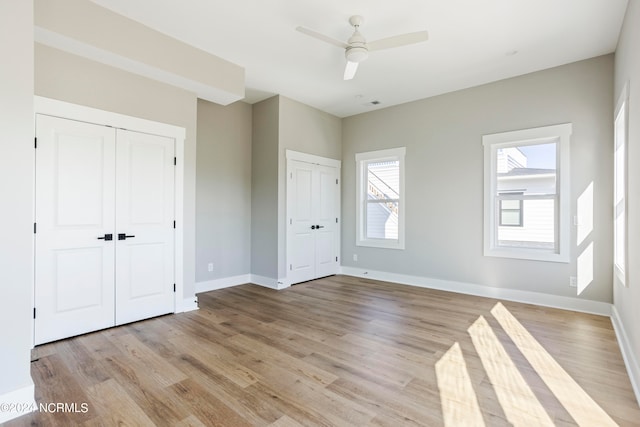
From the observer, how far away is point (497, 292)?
4.60m

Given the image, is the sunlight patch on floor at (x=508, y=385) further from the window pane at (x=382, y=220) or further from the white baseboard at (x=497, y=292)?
the window pane at (x=382, y=220)

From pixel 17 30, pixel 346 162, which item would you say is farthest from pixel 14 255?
pixel 346 162

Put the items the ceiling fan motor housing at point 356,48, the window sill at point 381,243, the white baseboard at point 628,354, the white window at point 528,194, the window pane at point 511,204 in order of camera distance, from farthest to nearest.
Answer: the window sill at point 381,243, the window pane at point 511,204, the white window at point 528,194, the ceiling fan motor housing at point 356,48, the white baseboard at point 628,354

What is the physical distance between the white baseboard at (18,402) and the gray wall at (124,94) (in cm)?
202

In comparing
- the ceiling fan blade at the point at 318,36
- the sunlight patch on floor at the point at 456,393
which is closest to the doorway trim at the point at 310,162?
the ceiling fan blade at the point at 318,36

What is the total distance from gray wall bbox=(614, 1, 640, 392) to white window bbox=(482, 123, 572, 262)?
1.19m

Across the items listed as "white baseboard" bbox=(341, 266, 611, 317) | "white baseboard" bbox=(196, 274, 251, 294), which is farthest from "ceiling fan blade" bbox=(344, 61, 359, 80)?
"white baseboard" bbox=(196, 274, 251, 294)

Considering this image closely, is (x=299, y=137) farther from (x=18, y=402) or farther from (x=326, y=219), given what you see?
(x=18, y=402)

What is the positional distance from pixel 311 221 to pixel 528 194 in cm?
330

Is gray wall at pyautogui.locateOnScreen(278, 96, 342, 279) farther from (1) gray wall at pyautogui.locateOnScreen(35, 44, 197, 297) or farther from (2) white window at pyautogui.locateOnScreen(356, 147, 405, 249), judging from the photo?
(1) gray wall at pyautogui.locateOnScreen(35, 44, 197, 297)

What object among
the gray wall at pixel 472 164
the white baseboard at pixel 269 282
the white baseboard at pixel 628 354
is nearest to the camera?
the white baseboard at pixel 628 354

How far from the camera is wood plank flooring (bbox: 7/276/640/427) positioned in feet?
6.45

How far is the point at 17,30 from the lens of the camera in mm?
2002

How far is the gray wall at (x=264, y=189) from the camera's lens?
5.25 m
